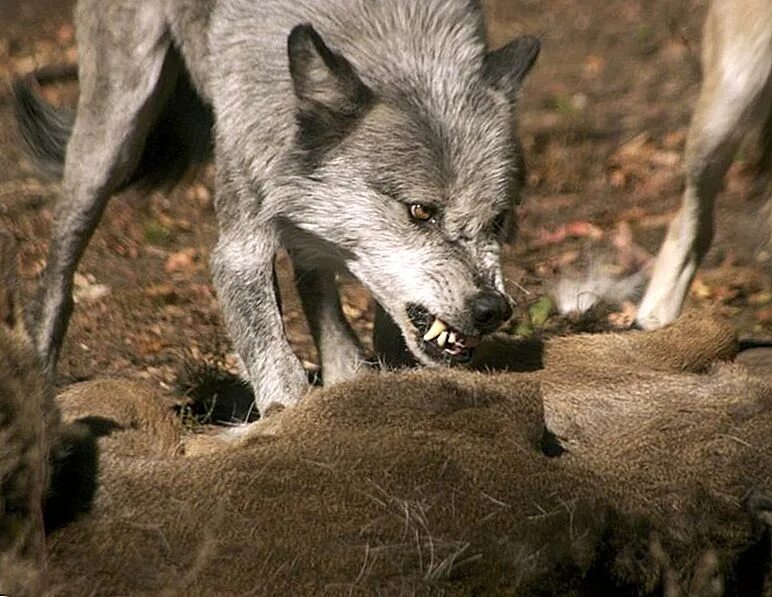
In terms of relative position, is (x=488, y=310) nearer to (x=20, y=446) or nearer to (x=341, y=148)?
(x=341, y=148)

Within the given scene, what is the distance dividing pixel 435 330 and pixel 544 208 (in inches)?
184

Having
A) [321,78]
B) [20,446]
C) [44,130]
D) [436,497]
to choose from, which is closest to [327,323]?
[321,78]

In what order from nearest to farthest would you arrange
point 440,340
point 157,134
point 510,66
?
point 440,340, point 510,66, point 157,134

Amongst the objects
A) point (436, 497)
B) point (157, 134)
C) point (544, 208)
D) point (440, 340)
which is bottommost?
point (544, 208)

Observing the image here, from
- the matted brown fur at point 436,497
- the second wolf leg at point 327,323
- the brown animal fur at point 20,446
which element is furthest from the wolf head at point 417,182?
the brown animal fur at point 20,446

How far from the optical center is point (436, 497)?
3.74m

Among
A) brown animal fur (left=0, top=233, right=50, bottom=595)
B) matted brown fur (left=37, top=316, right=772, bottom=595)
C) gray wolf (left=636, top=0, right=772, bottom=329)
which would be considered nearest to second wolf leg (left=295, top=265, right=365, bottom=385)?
gray wolf (left=636, top=0, right=772, bottom=329)

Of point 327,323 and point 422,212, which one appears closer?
point 422,212

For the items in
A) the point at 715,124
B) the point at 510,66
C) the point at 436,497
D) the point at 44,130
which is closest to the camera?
the point at 436,497

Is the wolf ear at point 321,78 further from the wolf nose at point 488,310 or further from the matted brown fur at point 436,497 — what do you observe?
the matted brown fur at point 436,497

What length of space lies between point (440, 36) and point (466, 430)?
215 centimetres

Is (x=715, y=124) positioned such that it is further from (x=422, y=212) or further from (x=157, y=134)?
(x=157, y=134)

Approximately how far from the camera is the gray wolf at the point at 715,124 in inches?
261

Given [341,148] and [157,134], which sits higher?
[341,148]
